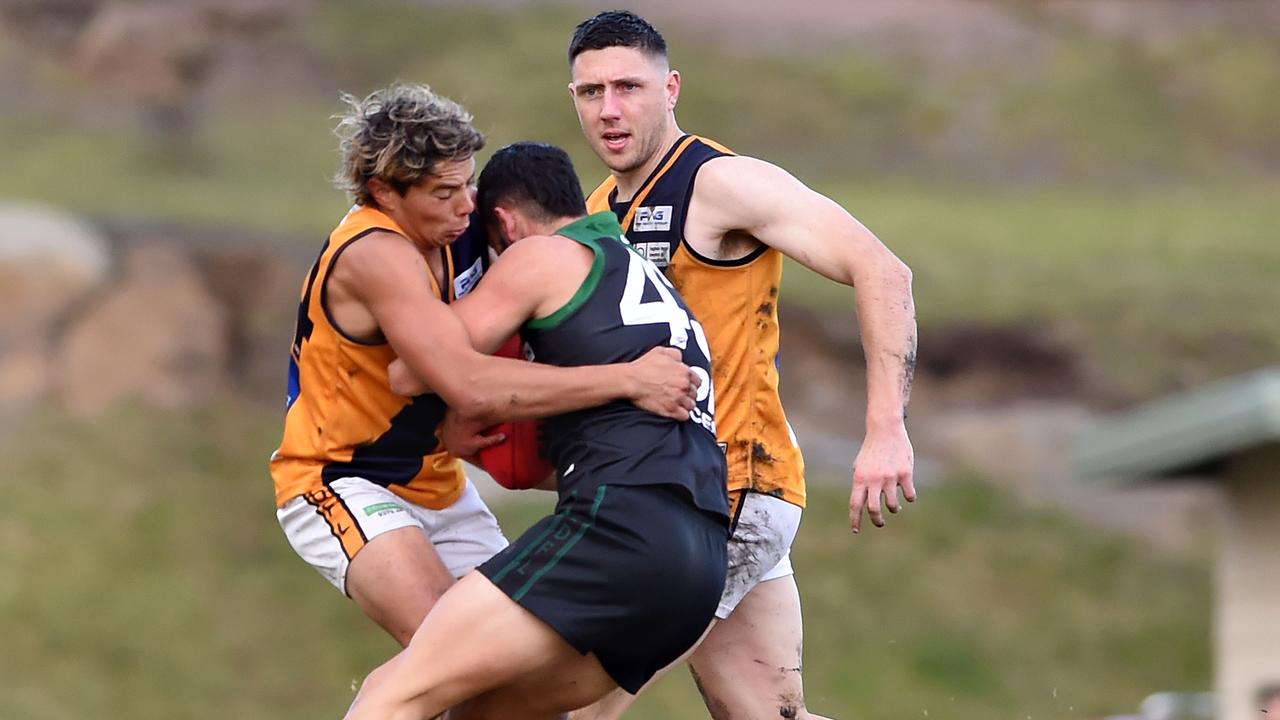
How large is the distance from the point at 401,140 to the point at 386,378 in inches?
28.0

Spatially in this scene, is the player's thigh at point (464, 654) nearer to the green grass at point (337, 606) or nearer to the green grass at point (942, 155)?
the green grass at point (337, 606)

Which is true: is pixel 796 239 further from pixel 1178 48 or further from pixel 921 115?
pixel 1178 48

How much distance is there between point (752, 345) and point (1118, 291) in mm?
16140

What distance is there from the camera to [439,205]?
5.01 meters

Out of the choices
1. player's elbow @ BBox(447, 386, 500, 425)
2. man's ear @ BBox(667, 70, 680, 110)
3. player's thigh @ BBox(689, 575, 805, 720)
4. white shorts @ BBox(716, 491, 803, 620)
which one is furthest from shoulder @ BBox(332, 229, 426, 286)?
player's thigh @ BBox(689, 575, 805, 720)

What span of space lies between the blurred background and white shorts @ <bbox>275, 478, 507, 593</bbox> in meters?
8.84

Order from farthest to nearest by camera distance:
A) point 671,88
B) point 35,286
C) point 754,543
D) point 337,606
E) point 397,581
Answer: point 35,286 → point 337,606 → point 671,88 → point 754,543 → point 397,581

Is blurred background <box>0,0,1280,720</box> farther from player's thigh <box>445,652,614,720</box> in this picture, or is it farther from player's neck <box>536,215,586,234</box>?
player's neck <box>536,215,586,234</box>

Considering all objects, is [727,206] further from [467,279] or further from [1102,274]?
[1102,274]

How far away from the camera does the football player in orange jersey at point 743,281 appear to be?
17.0 ft

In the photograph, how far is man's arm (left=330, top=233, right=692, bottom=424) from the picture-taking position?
183 inches

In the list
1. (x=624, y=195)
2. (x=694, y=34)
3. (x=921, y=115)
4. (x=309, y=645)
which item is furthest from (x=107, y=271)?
(x=624, y=195)

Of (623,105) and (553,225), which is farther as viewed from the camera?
(623,105)

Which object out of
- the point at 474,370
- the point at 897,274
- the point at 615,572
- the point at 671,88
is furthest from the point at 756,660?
the point at 671,88
